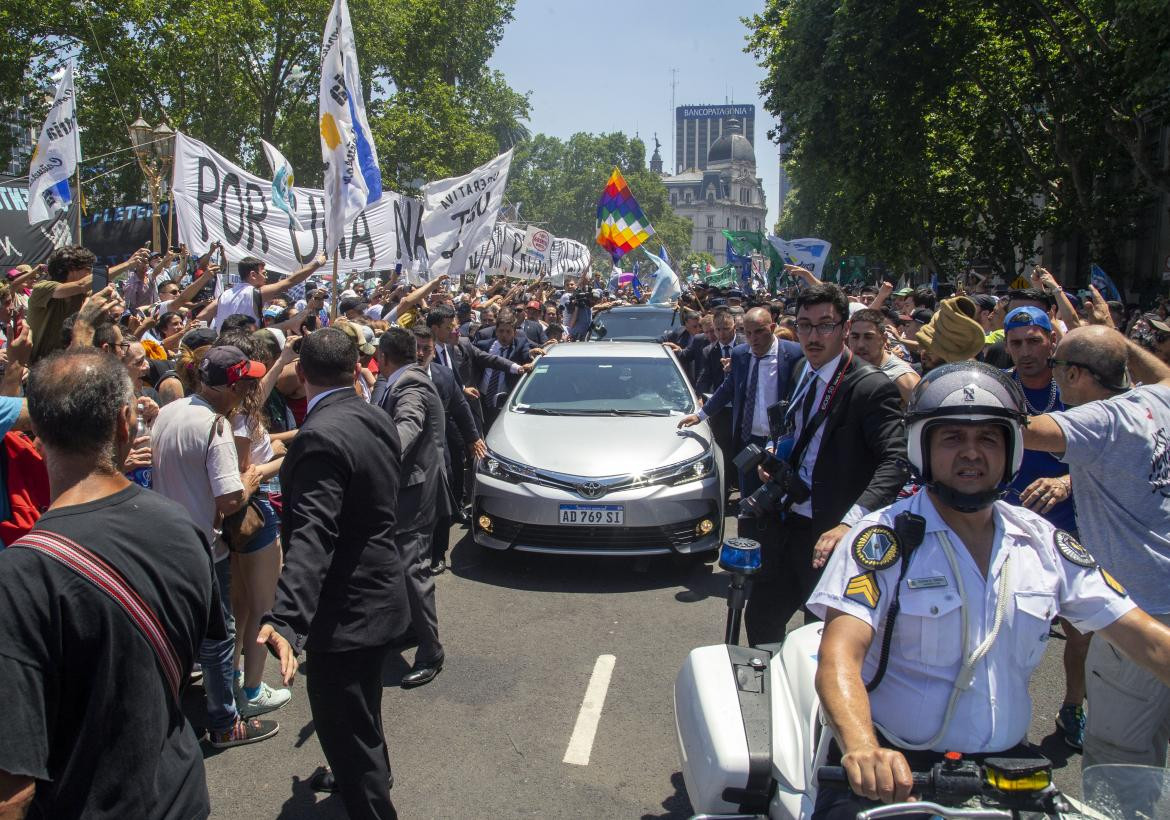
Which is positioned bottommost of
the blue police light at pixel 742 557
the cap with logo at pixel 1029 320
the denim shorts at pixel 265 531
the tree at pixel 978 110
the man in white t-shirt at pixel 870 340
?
the denim shorts at pixel 265 531

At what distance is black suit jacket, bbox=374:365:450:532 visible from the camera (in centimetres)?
433

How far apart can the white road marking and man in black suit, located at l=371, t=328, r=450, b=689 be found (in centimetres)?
86

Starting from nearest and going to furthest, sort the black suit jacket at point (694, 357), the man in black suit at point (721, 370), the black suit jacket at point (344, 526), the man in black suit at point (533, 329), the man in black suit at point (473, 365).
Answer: the black suit jacket at point (344, 526) → the man in black suit at point (473, 365) → the man in black suit at point (721, 370) → the black suit jacket at point (694, 357) → the man in black suit at point (533, 329)

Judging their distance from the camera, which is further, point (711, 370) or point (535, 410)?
point (711, 370)

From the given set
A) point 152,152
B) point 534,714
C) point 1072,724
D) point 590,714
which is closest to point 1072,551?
point 1072,724

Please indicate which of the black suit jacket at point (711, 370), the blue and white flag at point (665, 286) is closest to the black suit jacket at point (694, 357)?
the black suit jacket at point (711, 370)

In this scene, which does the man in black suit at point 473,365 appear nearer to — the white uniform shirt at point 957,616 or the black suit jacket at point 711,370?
the black suit jacket at point 711,370

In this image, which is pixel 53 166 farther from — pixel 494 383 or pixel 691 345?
pixel 691 345

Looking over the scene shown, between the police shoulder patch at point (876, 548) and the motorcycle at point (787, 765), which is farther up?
the police shoulder patch at point (876, 548)

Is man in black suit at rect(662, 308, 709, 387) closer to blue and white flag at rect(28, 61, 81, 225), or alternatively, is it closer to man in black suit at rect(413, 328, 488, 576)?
man in black suit at rect(413, 328, 488, 576)

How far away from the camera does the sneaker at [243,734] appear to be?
156 inches

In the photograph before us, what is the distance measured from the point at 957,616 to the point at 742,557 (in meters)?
1.21

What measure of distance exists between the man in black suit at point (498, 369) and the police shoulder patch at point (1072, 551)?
694 cm

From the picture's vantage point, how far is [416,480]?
14.8ft
